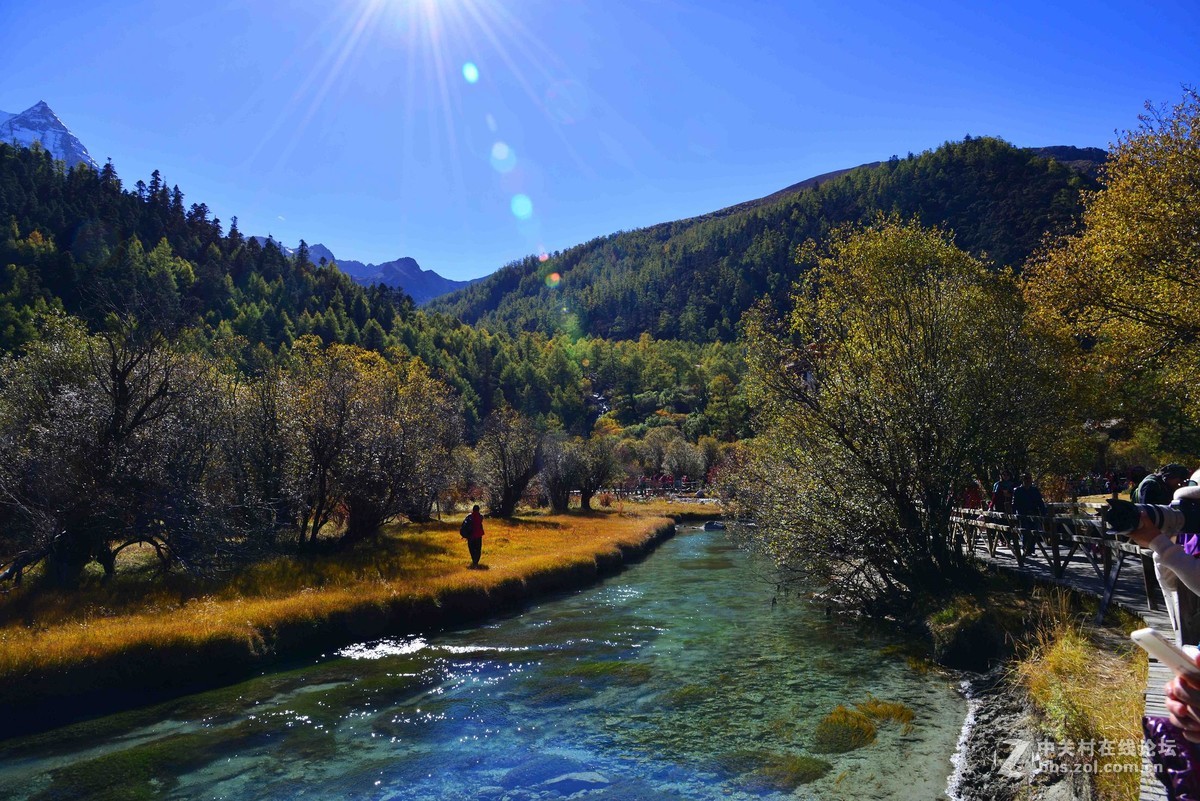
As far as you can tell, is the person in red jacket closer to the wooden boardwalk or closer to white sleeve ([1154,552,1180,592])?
the wooden boardwalk

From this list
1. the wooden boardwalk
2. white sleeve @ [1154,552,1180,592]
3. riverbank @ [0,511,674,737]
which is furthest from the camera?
riverbank @ [0,511,674,737]

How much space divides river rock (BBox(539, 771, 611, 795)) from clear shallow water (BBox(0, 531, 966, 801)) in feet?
0.14

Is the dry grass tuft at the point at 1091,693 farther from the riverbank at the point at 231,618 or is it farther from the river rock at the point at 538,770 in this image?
the riverbank at the point at 231,618

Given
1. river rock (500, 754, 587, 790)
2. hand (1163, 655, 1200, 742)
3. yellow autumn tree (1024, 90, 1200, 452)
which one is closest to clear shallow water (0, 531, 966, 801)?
river rock (500, 754, 587, 790)

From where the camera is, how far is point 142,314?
76.1 ft

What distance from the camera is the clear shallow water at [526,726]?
33.2 feet

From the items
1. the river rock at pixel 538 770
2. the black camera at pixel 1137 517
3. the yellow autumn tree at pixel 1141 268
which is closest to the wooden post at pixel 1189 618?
the black camera at pixel 1137 517

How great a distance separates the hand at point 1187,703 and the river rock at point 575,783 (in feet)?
27.9

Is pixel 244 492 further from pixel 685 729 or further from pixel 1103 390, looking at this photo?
pixel 1103 390

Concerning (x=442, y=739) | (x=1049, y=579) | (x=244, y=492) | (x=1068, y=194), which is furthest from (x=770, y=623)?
(x=1068, y=194)

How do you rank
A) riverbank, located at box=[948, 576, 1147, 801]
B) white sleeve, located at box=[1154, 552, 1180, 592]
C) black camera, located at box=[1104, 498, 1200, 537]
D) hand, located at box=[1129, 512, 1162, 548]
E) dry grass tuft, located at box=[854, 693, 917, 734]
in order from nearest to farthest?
black camera, located at box=[1104, 498, 1200, 537] → hand, located at box=[1129, 512, 1162, 548] → white sleeve, located at box=[1154, 552, 1180, 592] → riverbank, located at box=[948, 576, 1147, 801] → dry grass tuft, located at box=[854, 693, 917, 734]

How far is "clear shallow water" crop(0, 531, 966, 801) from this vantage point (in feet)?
33.2

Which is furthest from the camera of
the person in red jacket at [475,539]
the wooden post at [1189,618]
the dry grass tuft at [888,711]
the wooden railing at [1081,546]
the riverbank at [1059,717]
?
the person in red jacket at [475,539]

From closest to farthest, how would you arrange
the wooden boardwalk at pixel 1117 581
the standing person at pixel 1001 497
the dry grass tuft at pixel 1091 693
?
the wooden boardwalk at pixel 1117 581
the dry grass tuft at pixel 1091 693
the standing person at pixel 1001 497
